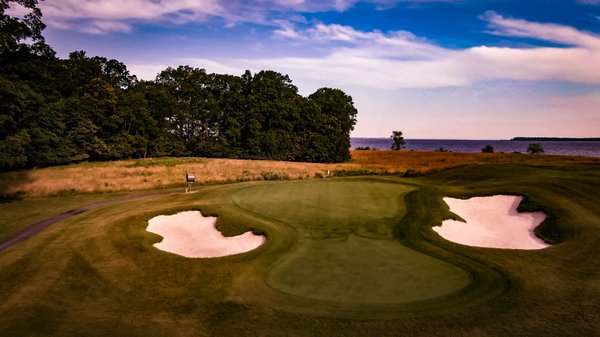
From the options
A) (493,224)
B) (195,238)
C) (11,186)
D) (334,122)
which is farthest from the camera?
A: (334,122)

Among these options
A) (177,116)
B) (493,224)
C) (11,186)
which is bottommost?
(11,186)

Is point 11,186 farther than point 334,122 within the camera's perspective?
No

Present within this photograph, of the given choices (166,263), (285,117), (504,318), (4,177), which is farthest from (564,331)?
(285,117)

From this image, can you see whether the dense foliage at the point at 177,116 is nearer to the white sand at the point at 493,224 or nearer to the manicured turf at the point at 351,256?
the manicured turf at the point at 351,256

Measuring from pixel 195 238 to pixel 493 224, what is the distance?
13913 millimetres

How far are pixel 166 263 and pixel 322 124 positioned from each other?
6104cm

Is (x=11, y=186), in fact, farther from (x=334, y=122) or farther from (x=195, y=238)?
(x=334, y=122)

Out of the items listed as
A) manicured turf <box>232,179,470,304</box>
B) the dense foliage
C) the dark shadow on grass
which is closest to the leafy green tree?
the dense foliage

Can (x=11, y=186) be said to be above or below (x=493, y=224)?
below

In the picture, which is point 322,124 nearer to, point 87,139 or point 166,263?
point 87,139

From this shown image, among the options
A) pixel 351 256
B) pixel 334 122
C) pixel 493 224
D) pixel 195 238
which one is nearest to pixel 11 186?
pixel 195 238

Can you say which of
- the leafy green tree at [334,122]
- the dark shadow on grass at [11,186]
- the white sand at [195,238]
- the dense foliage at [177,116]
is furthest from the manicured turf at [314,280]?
the leafy green tree at [334,122]

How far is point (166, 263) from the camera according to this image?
39.0 feet

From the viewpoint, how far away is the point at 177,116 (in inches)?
2608
